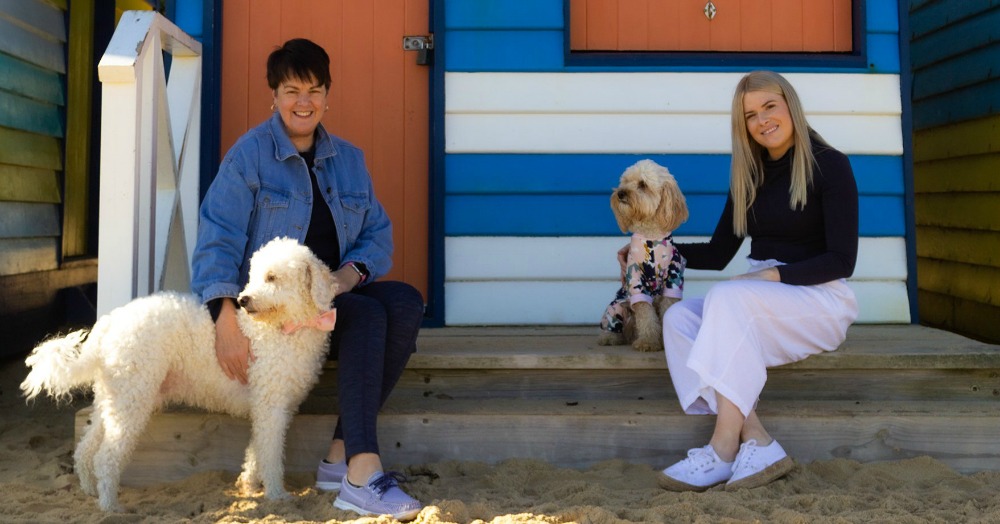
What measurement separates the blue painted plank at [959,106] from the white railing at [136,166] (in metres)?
4.62

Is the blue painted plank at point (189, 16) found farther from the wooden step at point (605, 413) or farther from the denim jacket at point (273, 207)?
the wooden step at point (605, 413)

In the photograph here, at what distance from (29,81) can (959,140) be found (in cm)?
578

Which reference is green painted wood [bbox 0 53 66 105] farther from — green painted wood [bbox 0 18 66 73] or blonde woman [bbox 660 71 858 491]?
blonde woman [bbox 660 71 858 491]

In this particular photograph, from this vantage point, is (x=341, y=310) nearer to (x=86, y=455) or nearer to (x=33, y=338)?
(x=86, y=455)

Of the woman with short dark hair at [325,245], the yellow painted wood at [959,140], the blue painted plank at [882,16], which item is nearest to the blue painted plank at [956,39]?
the yellow painted wood at [959,140]

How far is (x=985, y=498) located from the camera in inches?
120

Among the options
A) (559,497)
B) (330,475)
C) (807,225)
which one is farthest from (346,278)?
(807,225)

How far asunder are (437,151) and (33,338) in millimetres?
2899

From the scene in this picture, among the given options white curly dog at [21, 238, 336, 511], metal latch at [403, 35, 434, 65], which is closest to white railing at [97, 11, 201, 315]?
white curly dog at [21, 238, 336, 511]

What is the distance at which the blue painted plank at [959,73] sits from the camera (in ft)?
17.9

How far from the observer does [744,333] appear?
315cm

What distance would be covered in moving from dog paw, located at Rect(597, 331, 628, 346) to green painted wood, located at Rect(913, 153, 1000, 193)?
117 inches

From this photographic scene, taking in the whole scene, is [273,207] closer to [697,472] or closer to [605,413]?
[605,413]

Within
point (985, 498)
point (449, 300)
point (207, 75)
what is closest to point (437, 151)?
point (449, 300)
